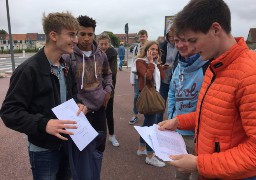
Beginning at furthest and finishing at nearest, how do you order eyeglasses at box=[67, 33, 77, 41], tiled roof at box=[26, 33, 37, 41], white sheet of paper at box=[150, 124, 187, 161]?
1. tiled roof at box=[26, 33, 37, 41]
2. eyeglasses at box=[67, 33, 77, 41]
3. white sheet of paper at box=[150, 124, 187, 161]

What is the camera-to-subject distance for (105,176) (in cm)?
339

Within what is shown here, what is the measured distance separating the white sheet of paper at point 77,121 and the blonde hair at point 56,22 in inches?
24.4

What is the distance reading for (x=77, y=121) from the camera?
1.98 meters

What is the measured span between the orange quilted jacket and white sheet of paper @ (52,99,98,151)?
983 millimetres

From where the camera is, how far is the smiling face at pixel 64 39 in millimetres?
2088

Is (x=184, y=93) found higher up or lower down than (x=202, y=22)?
lower down

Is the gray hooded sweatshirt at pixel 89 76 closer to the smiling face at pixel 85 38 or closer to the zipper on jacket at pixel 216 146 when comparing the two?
the smiling face at pixel 85 38

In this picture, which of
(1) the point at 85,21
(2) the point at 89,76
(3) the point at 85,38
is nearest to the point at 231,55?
(2) the point at 89,76

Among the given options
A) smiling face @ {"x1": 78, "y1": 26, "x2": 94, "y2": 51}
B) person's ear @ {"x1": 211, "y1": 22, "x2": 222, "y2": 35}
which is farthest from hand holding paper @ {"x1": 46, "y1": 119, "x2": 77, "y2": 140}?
smiling face @ {"x1": 78, "y1": 26, "x2": 94, "y2": 51}

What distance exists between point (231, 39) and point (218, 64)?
0.48ft

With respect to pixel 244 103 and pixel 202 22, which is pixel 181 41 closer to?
pixel 202 22

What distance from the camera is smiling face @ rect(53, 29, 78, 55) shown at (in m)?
2.09

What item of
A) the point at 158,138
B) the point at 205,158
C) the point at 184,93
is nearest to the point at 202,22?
the point at 205,158

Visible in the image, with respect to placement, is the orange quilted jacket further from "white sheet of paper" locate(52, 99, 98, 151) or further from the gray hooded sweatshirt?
the gray hooded sweatshirt
